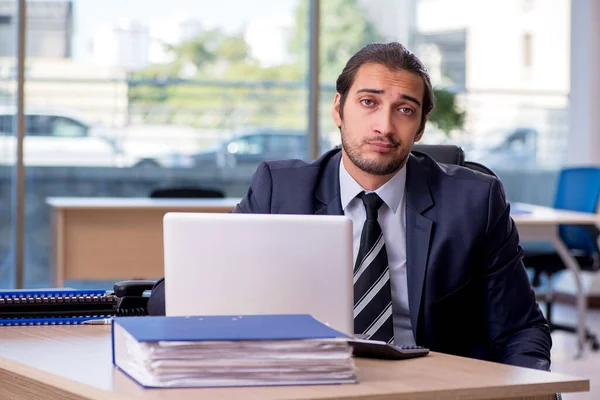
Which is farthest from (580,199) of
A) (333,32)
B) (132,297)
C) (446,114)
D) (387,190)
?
(132,297)

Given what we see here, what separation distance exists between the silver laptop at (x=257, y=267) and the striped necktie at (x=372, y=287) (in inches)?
16.2

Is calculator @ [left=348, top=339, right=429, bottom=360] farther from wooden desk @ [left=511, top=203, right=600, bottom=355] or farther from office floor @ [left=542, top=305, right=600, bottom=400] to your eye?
wooden desk @ [left=511, top=203, right=600, bottom=355]

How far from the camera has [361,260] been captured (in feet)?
6.89

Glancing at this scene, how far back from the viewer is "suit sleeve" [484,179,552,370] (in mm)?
2008

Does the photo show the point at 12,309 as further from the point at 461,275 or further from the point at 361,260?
the point at 461,275

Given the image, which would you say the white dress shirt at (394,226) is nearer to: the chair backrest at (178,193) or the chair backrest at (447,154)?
the chair backrest at (447,154)

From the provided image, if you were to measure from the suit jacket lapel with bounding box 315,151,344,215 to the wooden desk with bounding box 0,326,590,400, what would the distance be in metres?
0.57

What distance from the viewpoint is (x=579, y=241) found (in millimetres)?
6062

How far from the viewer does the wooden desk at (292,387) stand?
4.40 ft

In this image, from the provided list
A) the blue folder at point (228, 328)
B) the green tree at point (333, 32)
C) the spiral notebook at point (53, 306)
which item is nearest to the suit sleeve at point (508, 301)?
the blue folder at point (228, 328)

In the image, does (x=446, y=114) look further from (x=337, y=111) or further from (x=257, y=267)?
(x=257, y=267)

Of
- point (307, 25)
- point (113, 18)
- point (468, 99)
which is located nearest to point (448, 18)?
point (468, 99)

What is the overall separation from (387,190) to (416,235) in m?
0.13

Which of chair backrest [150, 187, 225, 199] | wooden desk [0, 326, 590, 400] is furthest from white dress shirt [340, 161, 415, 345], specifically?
chair backrest [150, 187, 225, 199]
